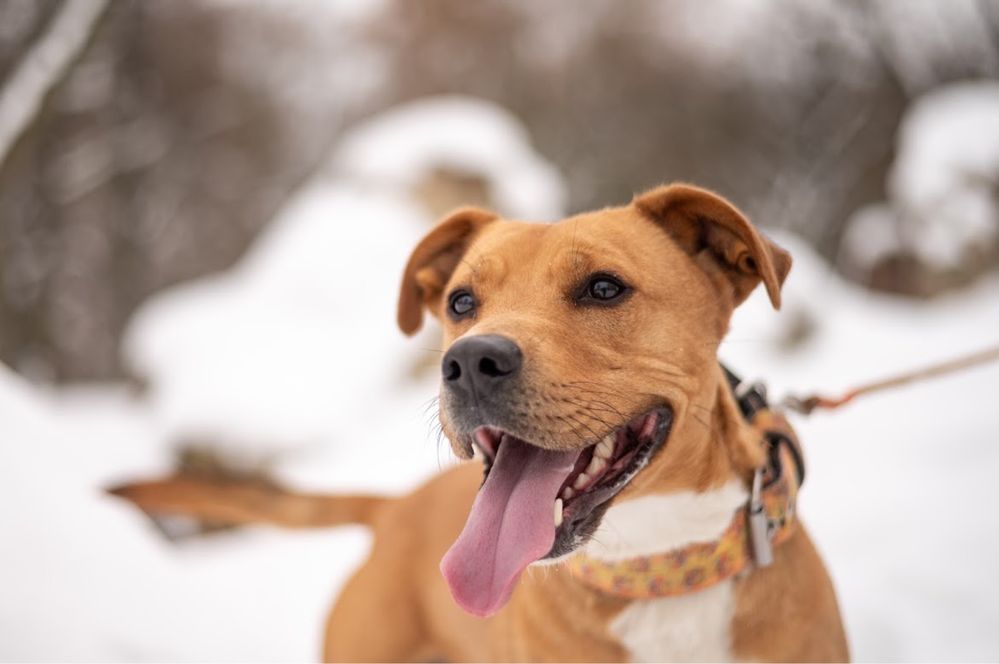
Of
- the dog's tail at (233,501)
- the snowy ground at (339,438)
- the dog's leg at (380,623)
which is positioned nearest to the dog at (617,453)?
the dog's leg at (380,623)

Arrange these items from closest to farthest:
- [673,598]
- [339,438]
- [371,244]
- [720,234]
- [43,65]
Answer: [673,598]
[720,234]
[43,65]
[339,438]
[371,244]

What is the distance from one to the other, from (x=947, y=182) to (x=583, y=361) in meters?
10.1

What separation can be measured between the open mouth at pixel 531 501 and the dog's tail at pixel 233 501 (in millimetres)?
1162

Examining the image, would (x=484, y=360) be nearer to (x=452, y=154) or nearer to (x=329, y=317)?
(x=329, y=317)

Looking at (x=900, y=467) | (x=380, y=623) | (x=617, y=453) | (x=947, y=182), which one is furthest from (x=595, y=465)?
(x=947, y=182)

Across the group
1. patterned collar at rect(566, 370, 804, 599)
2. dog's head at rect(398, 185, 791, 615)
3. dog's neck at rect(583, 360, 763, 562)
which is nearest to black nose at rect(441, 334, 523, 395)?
dog's head at rect(398, 185, 791, 615)

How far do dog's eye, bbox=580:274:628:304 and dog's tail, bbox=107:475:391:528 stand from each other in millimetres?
1463

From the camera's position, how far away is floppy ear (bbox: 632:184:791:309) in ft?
6.73

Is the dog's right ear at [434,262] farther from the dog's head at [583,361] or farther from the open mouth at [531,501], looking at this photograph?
the open mouth at [531,501]

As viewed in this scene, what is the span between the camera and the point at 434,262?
2.87 meters

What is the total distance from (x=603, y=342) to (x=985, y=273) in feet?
31.3

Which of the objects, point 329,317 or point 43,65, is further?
point 329,317

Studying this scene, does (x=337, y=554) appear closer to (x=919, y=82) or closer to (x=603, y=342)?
(x=603, y=342)

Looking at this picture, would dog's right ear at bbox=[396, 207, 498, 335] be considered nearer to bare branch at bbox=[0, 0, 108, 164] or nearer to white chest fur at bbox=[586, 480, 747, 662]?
white chest fur at bbox=[586, 480, 747, 662]
